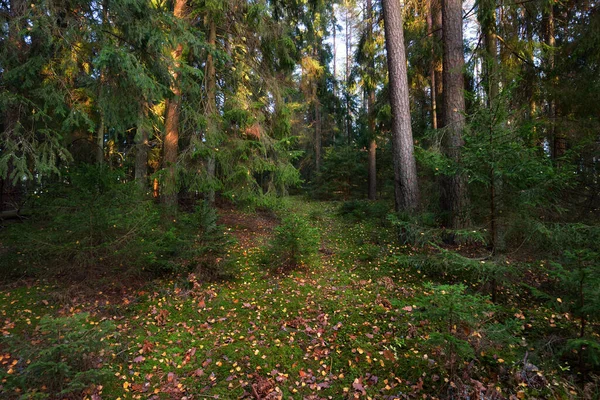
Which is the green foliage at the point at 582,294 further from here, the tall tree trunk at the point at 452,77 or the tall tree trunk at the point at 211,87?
the tall tree trunk at the point at 211,87

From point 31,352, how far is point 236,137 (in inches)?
249

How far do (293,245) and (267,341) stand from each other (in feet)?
7.28

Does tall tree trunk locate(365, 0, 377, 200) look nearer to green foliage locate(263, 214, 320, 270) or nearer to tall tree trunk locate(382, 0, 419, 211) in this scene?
tall tree trunk locate(382, 0, 419, 211)

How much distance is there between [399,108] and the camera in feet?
24.1

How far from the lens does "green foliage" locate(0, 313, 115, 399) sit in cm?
298

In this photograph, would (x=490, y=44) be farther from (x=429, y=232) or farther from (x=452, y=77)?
(x=429, y=232)

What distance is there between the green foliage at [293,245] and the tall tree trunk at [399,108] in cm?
239

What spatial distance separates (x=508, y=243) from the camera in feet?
14.2

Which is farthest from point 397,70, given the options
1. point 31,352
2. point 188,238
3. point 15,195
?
point 15,195

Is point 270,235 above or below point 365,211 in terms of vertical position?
below

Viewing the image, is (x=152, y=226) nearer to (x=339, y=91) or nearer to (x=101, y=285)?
(x=101, y=285)

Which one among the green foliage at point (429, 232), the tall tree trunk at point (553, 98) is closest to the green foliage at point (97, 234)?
the green foliage at point (429, 232)

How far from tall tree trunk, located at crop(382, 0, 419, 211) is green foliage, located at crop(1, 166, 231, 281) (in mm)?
4194

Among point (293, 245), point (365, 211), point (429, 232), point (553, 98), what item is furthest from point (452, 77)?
point (365, 211)
